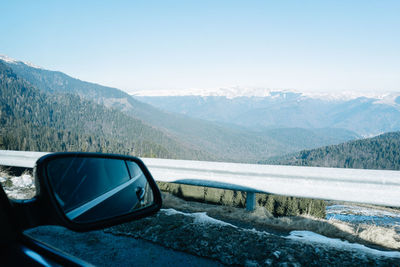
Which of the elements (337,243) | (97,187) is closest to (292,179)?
(337,243)

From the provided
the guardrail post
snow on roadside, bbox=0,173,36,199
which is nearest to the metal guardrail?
the guardrail post

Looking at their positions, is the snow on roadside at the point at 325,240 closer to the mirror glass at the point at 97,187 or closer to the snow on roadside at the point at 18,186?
the mirror glass at the point at 97,187

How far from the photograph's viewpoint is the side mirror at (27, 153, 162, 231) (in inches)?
44.8

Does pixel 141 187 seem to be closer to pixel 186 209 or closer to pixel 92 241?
pixel 92 241

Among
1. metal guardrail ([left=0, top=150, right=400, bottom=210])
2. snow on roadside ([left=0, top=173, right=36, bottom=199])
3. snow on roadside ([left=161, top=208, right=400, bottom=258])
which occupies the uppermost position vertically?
metal guardrail ([left=0, top=150, right=400, bottom=210])

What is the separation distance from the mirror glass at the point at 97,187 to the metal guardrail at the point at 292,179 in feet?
6.68

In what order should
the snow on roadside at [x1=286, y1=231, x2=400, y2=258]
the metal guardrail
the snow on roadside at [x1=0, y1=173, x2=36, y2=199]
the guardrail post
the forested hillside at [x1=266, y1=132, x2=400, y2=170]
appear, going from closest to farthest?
the snow on roadside at [x1=286, y1=231, x2=400, y2=258]
the metal guardrail
the guardrail post
the snow on roadside at [x1=0, y1=173, x2=36, y2=199]
the forested hillside at [x1=266, y1=132, x2=400, y2=170]

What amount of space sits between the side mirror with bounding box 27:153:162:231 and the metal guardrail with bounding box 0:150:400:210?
2035mm

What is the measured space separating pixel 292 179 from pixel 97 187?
8.60 ft

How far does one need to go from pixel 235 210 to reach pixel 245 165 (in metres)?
0.91

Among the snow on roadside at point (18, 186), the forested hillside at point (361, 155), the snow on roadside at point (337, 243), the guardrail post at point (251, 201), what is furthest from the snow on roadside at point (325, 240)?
the forested hillside at point (361, 155)

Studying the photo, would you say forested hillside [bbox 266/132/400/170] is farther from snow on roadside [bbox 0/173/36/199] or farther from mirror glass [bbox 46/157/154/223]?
mirror glass [bbox 46/157/154/223]

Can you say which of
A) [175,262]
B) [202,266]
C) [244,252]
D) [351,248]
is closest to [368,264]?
[351,248]

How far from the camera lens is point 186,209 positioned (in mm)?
4609
